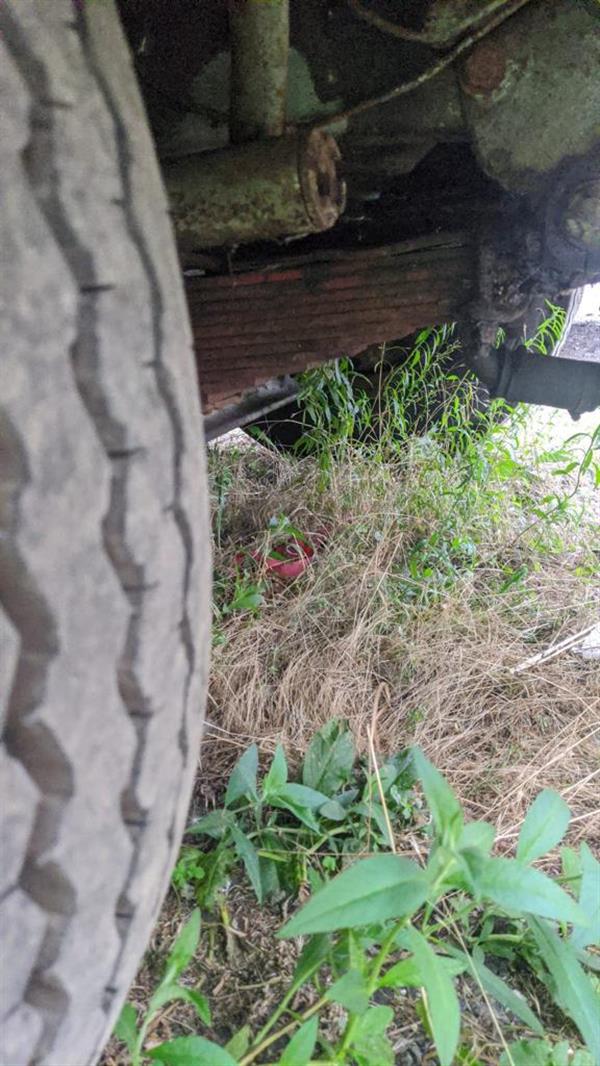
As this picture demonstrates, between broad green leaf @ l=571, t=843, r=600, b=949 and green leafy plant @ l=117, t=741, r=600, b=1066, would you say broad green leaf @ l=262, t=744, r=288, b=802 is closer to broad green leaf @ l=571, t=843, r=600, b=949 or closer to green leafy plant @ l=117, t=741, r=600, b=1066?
green leafy plant @ l=117, t=741, r=600, b=1066

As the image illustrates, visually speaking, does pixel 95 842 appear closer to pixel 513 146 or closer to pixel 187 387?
pixel 187 387

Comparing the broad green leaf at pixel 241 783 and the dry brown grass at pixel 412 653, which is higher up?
the broad green leaf at pixel 241 783

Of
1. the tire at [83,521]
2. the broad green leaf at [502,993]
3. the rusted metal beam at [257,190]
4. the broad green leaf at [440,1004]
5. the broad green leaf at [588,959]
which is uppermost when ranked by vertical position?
the rusted metal beam at [257,190]

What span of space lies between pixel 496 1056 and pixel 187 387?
0.75m

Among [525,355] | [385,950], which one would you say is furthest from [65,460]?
[525,355]

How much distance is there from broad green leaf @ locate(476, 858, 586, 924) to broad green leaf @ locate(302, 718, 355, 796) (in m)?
0.42

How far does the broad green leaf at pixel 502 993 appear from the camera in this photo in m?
0.83

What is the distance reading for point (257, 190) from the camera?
1.00m

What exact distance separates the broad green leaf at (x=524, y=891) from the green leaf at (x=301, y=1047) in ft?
0.66

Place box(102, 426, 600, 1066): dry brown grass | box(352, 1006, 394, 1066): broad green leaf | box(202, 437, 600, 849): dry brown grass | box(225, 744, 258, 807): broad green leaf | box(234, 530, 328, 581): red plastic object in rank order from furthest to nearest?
box(234, 530, 328, 581): red plastic object → box(202, 437, 600, 849): dry brown grass → box(225, 744, 258, 807): broad green leaf → box(102, 426, 600, 1066): dry brown grass → box(352, 1006, 394, 1066): broad green leaf

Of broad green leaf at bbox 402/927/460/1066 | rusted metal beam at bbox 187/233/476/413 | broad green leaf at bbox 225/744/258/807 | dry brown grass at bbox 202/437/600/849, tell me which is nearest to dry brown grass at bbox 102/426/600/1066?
dry brown grass at bbox 202/437/600/849

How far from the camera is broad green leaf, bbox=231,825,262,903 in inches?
36.3

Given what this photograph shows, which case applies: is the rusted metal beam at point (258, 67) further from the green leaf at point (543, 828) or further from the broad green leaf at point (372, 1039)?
the broad green leaf at point (372, 1039)

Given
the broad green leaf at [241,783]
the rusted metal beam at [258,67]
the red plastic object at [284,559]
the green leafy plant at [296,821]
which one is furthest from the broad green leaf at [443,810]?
the red plastic object at [284,559]
